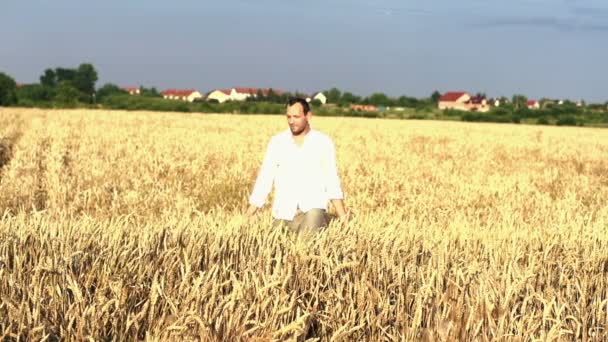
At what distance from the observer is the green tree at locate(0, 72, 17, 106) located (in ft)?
Answer: 252

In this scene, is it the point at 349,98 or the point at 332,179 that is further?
the point at 349,98

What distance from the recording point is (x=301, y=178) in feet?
19.7

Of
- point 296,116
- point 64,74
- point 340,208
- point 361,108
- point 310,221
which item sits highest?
point 64,74

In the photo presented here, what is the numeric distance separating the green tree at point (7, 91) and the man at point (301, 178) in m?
77.7

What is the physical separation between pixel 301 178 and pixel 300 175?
0.09 ft

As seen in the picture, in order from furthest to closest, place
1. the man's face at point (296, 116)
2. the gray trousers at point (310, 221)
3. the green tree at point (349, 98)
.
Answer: the green tree at point (349, 98)
the gray trousers at point (310, 221)
the man's face at point (296, 116)

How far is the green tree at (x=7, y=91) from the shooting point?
76688 mm

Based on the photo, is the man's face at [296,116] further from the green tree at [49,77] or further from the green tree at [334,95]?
the green tree at [49,77]

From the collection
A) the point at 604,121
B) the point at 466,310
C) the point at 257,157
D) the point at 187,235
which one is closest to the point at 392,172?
the point at 257,157

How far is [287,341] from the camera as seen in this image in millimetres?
2918

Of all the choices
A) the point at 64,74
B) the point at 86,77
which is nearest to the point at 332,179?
the point at 86,77

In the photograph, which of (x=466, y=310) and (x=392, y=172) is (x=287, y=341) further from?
(x=392, y=172)

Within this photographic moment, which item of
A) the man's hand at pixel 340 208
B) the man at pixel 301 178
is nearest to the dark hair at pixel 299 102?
the man at pixel 301 178

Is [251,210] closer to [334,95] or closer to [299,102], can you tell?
[299,102]
